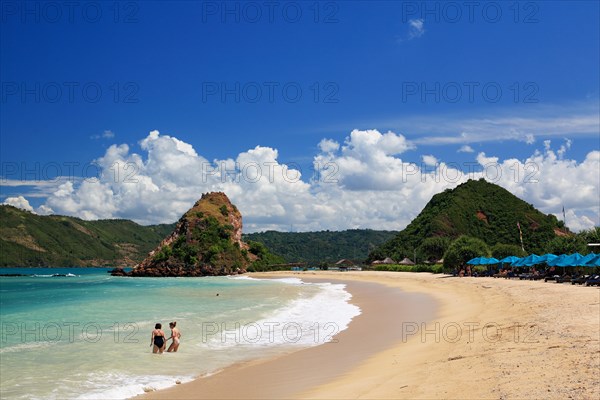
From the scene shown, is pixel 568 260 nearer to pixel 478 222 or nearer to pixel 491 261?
pixel 491 261

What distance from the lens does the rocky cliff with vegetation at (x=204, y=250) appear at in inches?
4802

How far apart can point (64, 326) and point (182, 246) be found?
104530 mm

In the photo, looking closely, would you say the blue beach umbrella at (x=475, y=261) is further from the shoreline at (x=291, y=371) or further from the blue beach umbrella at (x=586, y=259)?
the shoreline at (x=291, y=371)

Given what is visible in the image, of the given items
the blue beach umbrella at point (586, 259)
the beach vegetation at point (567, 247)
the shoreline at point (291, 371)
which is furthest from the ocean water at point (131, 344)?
the beach vegetation at point (567, 247)

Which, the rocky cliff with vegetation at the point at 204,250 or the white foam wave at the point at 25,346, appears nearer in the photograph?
the white foam wave at the point at 25,346

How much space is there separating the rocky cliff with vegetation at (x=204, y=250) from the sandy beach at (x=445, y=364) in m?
107

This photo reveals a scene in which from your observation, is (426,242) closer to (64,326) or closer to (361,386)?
(64,326)

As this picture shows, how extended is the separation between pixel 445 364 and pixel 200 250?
11800 cm

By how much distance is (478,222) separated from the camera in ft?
425

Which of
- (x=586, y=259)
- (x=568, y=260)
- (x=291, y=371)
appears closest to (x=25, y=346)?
(x=291, y=371)

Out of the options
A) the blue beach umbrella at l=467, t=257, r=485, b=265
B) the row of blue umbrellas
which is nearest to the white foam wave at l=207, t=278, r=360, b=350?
the row of blue umbrellas

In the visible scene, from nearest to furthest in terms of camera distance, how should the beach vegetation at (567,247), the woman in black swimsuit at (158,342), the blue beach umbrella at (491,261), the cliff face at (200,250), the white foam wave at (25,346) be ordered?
the woman in black swimsuit at (158,342) < the white foam wave at (25,346) < the beach vegetation at (567,247) < the blue beach umbrella at (491,261) < the cliff face at (200,250)

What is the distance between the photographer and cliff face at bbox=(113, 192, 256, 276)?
121756mm

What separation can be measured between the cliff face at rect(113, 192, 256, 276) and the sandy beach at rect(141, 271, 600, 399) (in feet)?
351
